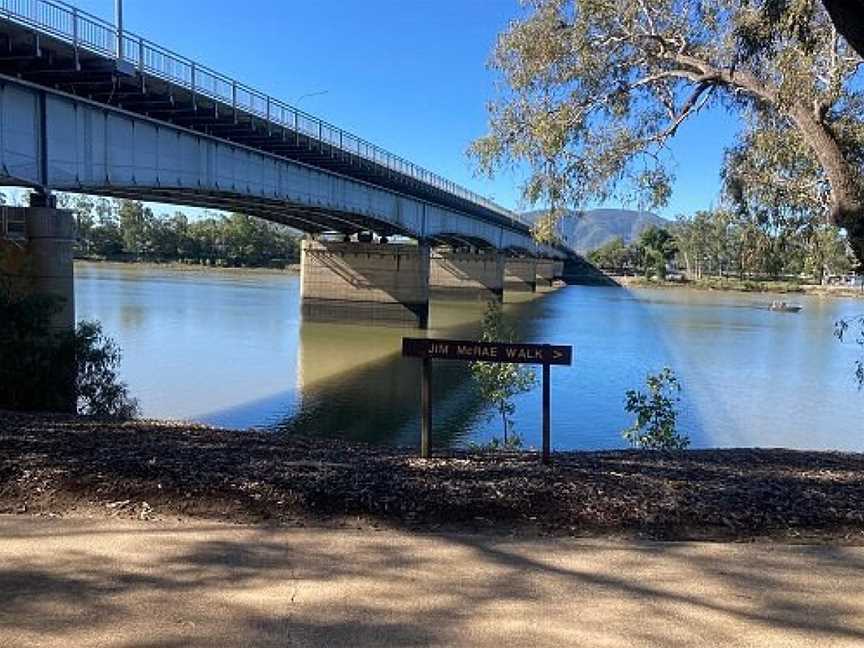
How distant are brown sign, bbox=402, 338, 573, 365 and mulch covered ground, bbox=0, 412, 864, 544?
85 cm

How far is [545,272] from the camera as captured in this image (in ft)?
412

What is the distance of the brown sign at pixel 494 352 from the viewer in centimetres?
648

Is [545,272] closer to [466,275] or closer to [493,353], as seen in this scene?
[466,275]

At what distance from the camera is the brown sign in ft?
21.3

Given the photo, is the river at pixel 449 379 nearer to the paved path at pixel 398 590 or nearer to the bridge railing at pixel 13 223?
the bridge railing at pixel 13 223

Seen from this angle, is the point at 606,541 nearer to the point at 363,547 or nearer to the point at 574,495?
the point at 574,495

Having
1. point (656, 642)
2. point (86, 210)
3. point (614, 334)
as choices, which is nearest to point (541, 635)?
point (656, 642)

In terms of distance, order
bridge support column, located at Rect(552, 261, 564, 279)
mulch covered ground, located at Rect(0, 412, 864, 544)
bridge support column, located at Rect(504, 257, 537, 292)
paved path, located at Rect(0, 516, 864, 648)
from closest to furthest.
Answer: paved path, located at Rect(0, 516, 864, 648) < mulch covered ground, located at Rect(0, 412, 864, 544) < bridge support column, located at Rect(504, 257, 537, 292) < bridge support column, located at Rect(552, 261, 564, 279)

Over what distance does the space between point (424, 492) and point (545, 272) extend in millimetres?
121386

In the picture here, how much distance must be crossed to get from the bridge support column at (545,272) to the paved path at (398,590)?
4489 inches

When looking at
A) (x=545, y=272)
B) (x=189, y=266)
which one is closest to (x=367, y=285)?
(x=545, y=272)

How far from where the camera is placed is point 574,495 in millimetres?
5688

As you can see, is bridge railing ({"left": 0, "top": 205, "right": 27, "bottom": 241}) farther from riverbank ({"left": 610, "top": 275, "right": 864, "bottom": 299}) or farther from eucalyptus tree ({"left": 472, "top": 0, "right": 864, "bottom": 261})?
riverbank ({"left": 610, "top": 275, "right": 864, "bottom": 299})

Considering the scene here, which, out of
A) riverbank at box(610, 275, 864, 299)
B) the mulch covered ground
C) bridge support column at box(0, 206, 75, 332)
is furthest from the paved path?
riverbank at box(610, 275, 864, 299)
